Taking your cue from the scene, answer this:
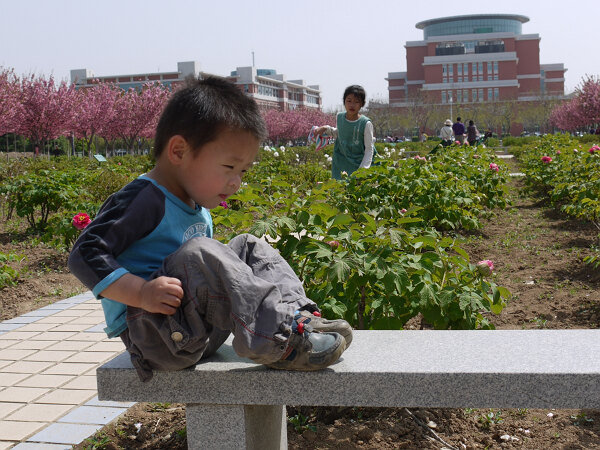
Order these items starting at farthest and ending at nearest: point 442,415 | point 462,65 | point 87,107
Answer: point 462,65 → point 87,107 → point 442,415

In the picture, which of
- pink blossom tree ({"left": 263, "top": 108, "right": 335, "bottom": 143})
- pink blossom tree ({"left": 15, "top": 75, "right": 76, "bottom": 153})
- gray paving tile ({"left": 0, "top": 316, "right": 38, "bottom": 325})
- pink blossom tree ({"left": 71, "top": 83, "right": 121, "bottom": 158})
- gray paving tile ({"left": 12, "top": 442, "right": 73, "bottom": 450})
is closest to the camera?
gray paving tile ({"left": 12, "top": 442, "right": 73, "bottom": 450})

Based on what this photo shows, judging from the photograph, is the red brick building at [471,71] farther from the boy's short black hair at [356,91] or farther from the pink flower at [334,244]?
the pink flower at [334,244]

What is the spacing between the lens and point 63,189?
26.2ft

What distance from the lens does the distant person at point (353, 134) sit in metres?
5.75

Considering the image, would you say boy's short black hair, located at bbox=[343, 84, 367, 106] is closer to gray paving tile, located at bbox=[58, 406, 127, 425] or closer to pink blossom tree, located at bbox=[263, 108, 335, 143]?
gray paving tile, located at bbox=[58, 406, 127, 425]

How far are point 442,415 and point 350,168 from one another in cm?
388

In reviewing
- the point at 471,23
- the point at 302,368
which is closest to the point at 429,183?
the point at 302,368

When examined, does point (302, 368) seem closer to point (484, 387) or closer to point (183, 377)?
point (183, 377)

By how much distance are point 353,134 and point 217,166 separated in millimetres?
4130

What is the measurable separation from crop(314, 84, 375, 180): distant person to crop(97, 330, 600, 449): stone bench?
12.4ft

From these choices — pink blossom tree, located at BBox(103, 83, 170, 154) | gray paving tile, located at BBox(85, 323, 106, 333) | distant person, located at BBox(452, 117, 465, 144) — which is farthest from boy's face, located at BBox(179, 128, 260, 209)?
pink blossom tree, located at BBox(103, 83, 170, 154)

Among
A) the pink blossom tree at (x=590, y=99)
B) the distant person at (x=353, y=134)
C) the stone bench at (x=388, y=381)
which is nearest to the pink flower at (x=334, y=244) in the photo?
the stone bench at (x=388, y=381)

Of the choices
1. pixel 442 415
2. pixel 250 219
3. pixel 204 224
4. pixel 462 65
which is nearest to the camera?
pixel 204 224

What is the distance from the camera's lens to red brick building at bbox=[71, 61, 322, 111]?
265ft
